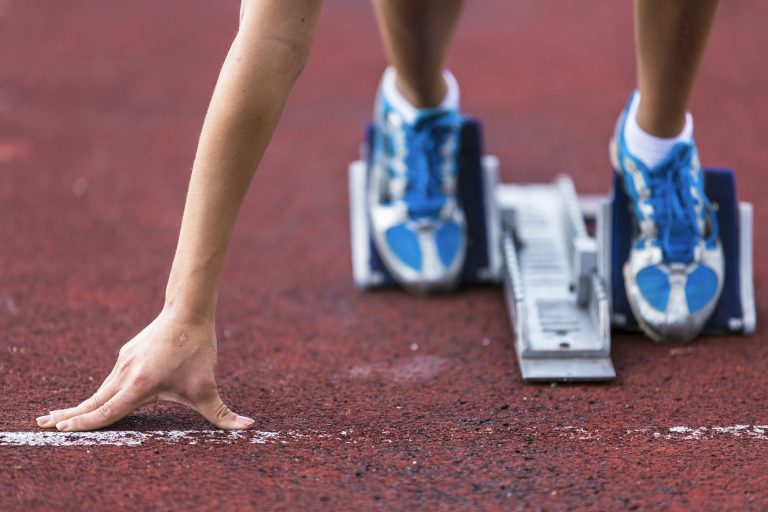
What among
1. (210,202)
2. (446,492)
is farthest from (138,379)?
(446,492)

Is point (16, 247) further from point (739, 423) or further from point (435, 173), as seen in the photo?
point (739, 423)

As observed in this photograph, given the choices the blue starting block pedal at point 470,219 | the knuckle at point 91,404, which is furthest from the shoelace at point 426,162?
the knuckle at point 91,404

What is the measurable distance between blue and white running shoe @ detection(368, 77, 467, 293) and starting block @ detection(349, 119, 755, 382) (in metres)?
0.08

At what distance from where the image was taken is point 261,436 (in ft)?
7.39

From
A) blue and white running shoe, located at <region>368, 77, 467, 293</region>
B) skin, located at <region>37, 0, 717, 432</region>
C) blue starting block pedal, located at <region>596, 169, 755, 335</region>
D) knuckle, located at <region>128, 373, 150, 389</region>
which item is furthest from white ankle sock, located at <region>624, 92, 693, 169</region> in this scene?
knuckle, located at <region>128, 373, 150, 389</region>

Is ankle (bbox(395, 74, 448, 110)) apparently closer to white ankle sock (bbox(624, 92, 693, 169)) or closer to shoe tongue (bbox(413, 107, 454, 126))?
shoe tongue (bbox(413, 107, 454, 126))

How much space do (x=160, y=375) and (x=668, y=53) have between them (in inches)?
55.6

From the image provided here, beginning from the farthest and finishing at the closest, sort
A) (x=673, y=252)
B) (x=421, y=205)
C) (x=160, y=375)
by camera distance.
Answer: (x=421, y=205), (x=673, y=252), (x=160, y=375)

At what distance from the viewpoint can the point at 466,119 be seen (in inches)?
134

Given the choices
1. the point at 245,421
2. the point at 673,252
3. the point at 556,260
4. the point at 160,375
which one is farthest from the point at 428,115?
the point at 160,375

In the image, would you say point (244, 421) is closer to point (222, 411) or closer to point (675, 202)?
point (222, 411)

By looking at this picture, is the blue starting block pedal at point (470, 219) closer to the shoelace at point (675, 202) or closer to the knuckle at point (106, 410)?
the shoelace at point (675, 202)

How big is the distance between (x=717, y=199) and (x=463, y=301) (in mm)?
741

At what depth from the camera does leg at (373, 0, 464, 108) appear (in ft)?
10.0
